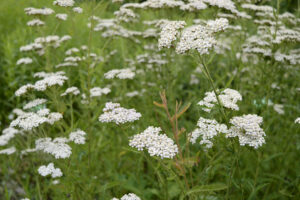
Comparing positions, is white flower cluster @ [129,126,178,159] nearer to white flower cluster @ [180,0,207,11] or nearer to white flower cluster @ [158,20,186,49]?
white flower cluster @ [158,20,186,49]

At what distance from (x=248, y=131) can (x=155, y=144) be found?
25.2 inches

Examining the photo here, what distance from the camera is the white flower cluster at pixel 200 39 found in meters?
1.97

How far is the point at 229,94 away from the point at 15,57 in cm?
491

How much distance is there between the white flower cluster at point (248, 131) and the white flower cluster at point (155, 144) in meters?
0.45

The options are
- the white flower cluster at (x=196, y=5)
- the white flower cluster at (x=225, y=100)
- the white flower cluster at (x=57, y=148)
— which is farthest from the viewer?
the white flower cluster at (x=196, y=5)

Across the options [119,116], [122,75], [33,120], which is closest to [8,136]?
[33,120]

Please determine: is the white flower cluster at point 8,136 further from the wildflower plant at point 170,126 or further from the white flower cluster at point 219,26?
the white flower cluster at point 219,26

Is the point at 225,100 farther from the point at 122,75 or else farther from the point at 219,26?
the point at 122,75

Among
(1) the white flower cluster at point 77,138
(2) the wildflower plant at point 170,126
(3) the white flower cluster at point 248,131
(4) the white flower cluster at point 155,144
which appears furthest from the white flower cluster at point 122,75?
(3) the white flower cluster at point 248,131

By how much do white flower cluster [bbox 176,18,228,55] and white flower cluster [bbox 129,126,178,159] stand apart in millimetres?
631

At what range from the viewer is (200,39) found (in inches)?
79.0

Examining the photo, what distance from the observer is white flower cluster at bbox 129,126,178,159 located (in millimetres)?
1688

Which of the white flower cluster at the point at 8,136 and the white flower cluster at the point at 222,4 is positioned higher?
the white flower cluster at the point at 222,4

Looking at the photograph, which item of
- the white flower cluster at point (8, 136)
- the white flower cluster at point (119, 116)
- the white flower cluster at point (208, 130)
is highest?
the white flower cluster at point (119, 116)
